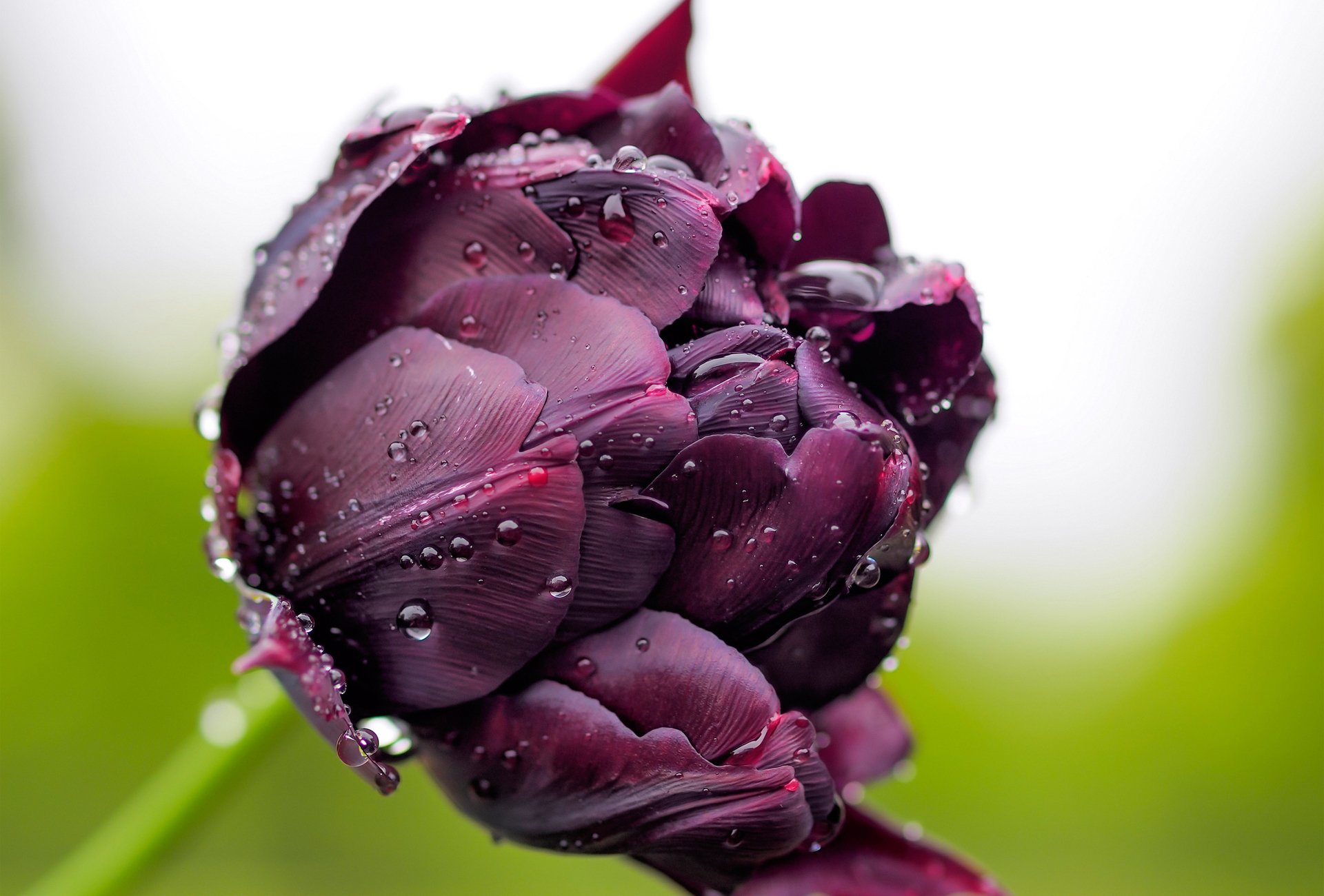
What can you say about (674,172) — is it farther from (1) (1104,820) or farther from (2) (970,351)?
(1) (1104,820)

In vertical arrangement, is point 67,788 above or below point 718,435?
below

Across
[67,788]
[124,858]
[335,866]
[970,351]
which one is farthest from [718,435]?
[335,866]

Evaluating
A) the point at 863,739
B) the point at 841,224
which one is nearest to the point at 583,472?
the point at 841,224

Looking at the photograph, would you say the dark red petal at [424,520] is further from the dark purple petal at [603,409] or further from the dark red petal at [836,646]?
the dark red petal at [836,646]

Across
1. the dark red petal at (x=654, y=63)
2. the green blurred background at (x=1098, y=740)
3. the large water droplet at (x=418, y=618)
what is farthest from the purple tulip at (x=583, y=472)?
the green blurred background at (x=1098, y=740)

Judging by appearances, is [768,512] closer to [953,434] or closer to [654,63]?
[953,434]

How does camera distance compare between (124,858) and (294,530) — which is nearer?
(294,530)
